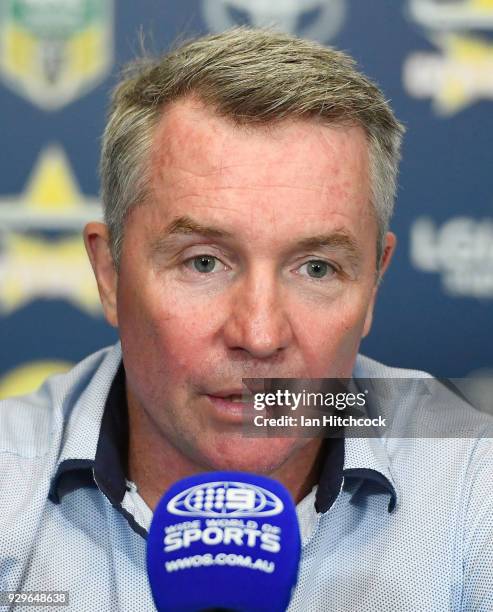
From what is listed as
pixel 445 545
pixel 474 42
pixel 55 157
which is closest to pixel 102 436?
pixel 445 545

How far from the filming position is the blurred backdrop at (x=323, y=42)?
237 cm

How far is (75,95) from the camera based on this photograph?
2395 millimetres

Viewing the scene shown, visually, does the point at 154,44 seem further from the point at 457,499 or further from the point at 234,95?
the point at 457,499

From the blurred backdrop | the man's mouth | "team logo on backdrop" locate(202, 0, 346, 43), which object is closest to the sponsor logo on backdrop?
the blurred backdrop

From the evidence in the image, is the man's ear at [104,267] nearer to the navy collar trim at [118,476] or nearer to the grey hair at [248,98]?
the grey hair at [248,98]

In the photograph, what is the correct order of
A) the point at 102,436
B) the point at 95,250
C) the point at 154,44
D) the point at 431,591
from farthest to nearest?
the point at 154,44 < the point at 95,250 < the point at 102,436 < the point at 431,591

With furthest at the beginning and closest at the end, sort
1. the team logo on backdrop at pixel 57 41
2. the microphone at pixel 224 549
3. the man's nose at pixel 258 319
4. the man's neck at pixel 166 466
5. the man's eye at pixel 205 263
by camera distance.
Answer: the team logo on backdrop at pixel 57 41, the man's neck at pixel 166 466, the man's eye at pixel 205 263, the man's nose at pixel 258 319, the microphone at pixel 224 549

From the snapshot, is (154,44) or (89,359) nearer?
(89,359)

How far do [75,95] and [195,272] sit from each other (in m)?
0.98

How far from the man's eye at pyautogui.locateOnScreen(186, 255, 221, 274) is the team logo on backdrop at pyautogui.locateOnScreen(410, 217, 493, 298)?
97cm

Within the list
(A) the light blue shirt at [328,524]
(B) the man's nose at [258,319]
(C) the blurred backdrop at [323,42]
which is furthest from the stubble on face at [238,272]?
(C) the blurred backdrop at [323,42]

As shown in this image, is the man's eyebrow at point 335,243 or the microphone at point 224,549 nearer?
the microphone at point 224,549

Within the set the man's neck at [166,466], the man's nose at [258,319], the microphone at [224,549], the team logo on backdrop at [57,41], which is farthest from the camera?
the team logo on backdrop at [57,41]

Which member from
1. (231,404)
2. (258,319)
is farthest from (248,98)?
(231,404)
